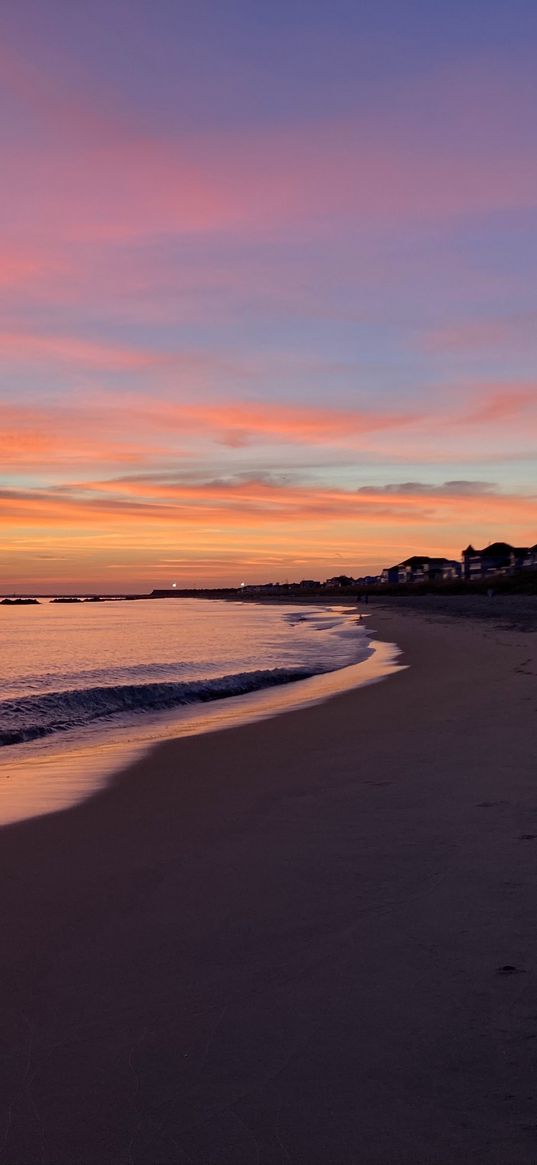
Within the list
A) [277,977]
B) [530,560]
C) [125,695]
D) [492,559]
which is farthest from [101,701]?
[492,559]

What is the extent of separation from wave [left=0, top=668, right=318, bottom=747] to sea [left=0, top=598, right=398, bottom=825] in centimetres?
2

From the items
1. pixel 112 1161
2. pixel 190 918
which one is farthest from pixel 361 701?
pixel 112 1161

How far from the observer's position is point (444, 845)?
5523mm

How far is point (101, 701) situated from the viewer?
15875mm

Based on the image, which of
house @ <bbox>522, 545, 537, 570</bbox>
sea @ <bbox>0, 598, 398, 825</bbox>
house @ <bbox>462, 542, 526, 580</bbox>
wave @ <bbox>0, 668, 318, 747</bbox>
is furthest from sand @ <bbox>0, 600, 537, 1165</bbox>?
house @ <bbox>462, 542, 526, 580</bbox>

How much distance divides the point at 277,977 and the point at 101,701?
1258 cm

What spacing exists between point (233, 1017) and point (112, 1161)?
87 cm

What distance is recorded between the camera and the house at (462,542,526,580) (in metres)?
161

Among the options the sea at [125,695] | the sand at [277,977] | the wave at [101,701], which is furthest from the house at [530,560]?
the sand at [277,977]

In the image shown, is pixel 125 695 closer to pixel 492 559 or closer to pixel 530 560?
pixel 530 560

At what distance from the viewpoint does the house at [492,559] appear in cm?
16125

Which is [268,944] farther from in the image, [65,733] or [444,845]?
[65,733]

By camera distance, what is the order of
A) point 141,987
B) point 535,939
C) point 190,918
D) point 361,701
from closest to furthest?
1. point 141,987
2. point 535,939
3. point 190,918
4. point 361,701

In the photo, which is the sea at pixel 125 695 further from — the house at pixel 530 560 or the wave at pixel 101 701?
the house at pixel 530 560
